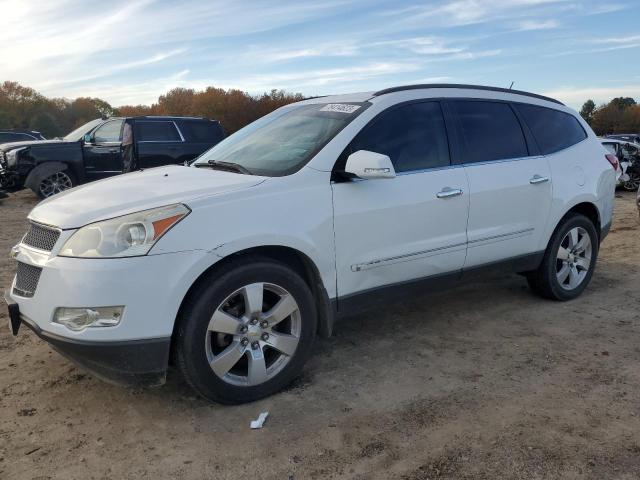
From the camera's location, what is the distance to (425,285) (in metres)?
3.99

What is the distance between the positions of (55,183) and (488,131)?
1057cm

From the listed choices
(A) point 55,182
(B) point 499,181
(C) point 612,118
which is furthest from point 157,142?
(C) point 612,118

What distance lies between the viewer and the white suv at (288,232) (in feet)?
9.38

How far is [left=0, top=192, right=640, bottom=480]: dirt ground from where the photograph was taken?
269 cm

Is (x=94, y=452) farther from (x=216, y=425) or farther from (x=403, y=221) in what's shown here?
(x=403, y=221)

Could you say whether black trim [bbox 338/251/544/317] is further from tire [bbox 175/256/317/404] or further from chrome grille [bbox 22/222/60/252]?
→ chrome grille [bbox 22/222/60/252]

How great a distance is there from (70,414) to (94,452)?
469 mm

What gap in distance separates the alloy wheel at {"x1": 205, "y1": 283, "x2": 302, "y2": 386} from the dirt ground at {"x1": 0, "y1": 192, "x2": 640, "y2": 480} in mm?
213

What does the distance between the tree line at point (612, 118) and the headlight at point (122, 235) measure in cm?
9608

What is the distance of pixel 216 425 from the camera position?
3.06m

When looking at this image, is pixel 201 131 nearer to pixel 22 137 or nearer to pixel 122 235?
pixel 122 235

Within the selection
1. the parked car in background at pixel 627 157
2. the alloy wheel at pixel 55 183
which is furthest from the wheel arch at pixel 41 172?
the parked car in background at pixel 627 157

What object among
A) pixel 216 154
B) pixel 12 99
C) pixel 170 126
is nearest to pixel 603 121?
pixel 12 99

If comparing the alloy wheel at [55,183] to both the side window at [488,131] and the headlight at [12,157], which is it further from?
the side window at [488,131]
